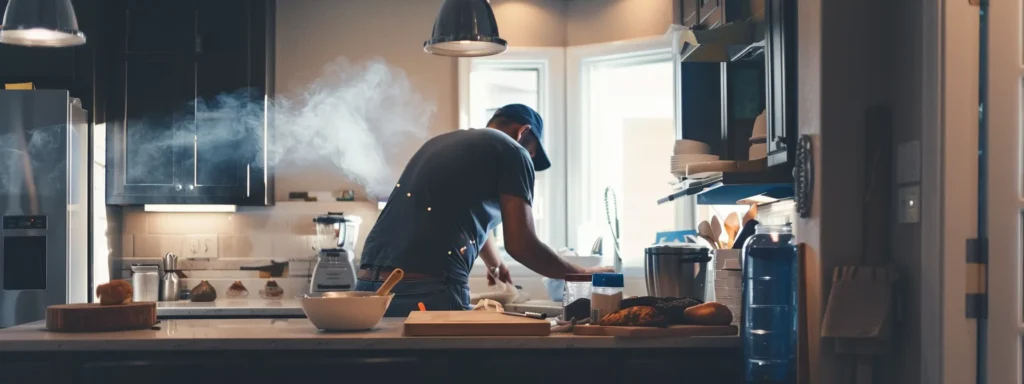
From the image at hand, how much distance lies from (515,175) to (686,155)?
527 mm

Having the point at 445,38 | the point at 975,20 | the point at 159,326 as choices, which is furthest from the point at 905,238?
the point at 159,326

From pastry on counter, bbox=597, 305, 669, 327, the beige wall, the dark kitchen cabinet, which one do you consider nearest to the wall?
the dark kitchen cabinet

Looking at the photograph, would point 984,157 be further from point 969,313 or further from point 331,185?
point 331,185

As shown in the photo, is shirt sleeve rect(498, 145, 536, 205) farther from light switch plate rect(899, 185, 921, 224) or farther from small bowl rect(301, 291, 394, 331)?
light switch plate rect(899, 185, 921, 224)

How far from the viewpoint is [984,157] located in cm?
214

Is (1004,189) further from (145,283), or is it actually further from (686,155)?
(145,283)

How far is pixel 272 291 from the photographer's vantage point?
5078 millimetres

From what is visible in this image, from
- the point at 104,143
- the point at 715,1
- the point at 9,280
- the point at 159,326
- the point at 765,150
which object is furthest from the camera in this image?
the point at 104,143

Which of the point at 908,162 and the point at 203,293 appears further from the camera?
the point at 203,293

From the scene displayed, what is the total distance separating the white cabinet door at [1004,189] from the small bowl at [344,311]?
1369 mm

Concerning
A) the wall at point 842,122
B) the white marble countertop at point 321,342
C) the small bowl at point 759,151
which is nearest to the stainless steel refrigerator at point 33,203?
the white marble countertop at point 321,342

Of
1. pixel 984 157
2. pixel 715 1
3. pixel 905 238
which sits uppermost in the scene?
pixel 715 1

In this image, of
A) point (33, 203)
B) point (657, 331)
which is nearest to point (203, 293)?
point (33, 203)

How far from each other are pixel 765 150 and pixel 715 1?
511mm
